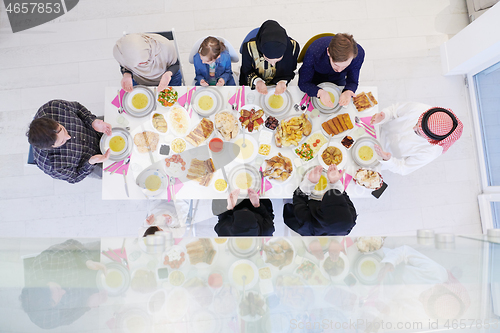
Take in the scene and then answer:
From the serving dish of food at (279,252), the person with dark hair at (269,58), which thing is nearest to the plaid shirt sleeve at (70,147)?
the person with dark hair at (269,58)

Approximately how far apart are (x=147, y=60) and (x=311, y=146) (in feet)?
5.09

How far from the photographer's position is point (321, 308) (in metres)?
1.62

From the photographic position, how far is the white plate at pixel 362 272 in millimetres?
1688

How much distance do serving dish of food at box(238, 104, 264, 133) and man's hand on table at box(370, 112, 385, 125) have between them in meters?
0.97

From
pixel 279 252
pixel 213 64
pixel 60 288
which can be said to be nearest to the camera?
pixel 60 288

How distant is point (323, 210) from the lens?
235cm

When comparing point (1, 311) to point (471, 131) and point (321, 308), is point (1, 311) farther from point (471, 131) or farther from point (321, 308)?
point (471, 131)

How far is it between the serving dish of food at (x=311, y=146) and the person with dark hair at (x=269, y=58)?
486 mm

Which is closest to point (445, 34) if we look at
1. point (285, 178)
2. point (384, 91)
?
point (384, 91)

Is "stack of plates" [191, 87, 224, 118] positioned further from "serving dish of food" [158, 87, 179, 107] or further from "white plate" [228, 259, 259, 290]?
"white plate" [228, 259, 259, 290]

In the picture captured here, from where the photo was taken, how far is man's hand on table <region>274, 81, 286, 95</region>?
258 centimetres

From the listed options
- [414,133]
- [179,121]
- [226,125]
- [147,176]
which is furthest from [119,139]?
[414,133]

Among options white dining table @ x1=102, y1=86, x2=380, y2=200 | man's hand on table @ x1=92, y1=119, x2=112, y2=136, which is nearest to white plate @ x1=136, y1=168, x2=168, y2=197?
white dining table @ x1=102, y1=86, x2=380, y2=200

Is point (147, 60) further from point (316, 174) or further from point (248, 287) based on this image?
point (248, 287)
